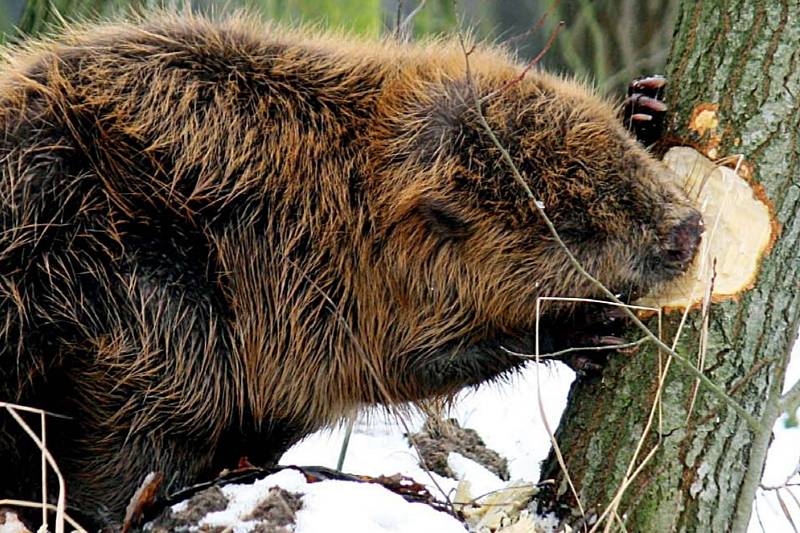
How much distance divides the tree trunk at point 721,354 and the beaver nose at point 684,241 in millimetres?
206

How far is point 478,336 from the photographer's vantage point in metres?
3.80

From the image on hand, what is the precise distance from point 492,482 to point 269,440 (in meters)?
0.95

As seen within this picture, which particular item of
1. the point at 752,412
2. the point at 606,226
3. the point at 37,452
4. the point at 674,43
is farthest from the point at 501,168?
the point at 37,452

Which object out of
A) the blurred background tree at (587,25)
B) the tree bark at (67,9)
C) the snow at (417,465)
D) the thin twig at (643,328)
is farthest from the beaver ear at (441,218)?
the blurred background tree at (587,25)

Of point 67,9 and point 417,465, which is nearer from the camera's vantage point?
point 417,465

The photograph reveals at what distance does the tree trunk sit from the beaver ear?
0.69 m

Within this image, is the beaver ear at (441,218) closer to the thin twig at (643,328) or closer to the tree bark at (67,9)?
the thin twig at (643,328)

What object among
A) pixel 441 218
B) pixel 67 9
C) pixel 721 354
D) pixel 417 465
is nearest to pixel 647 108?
pixel 441 218

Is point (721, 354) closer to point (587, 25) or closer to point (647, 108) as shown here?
point (647, 108)

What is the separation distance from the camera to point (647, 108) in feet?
11.9

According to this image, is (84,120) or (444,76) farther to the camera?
(444,76)

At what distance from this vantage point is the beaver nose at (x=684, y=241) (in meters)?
3.48

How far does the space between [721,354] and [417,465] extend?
5.77 feet

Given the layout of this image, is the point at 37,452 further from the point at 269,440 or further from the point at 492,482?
A: the point at 492,482
